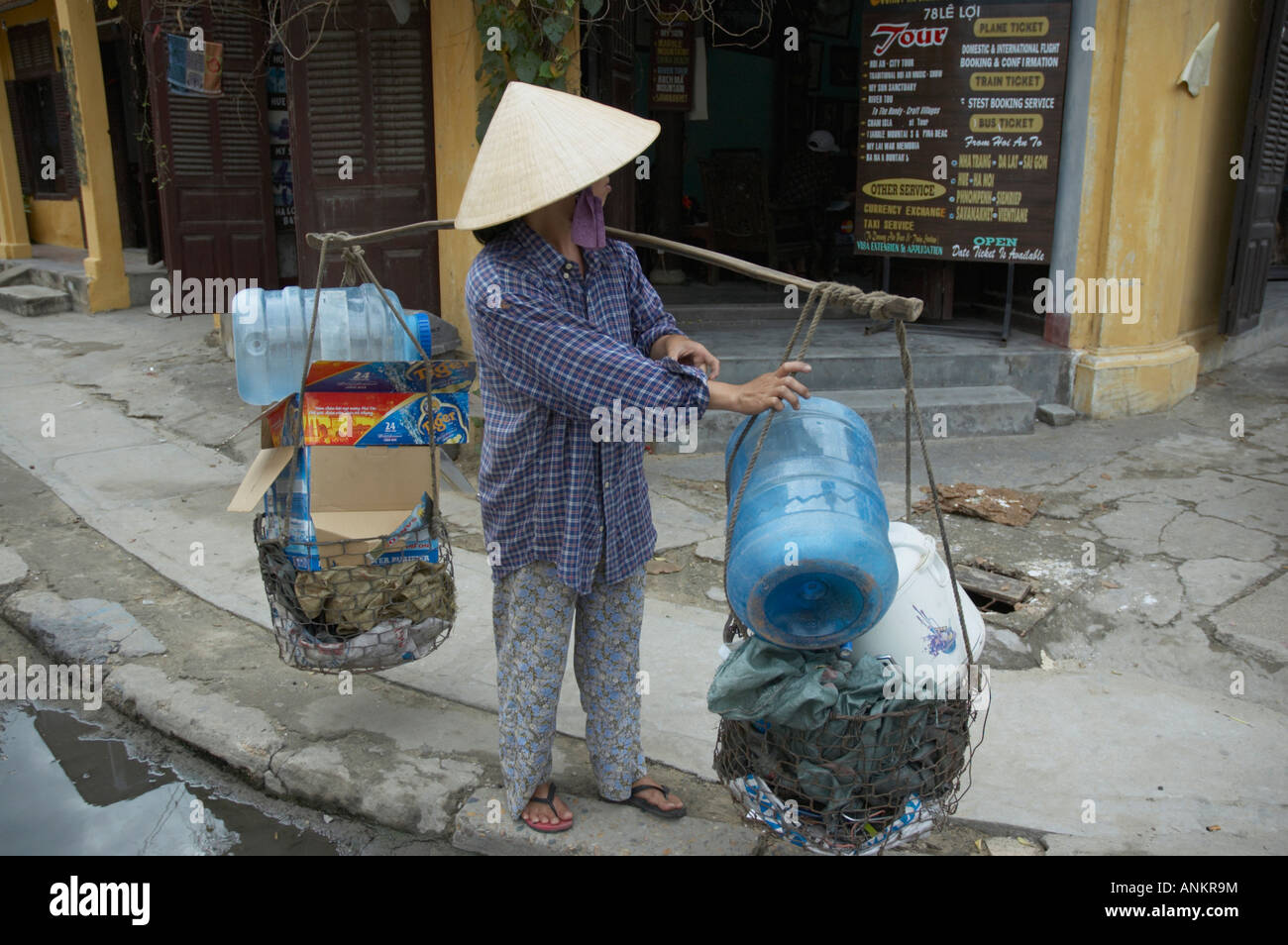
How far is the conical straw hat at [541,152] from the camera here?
2.22 meters

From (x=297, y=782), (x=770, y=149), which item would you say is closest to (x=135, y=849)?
(x=297, y=782)

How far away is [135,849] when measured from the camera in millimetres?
2838

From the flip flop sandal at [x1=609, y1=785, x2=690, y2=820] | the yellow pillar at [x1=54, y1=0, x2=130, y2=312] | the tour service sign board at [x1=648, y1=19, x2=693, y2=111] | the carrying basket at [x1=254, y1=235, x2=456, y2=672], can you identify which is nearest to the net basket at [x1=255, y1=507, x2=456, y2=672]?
the carrying basket at [x1=254, y1=235, x2=456, y2=672]

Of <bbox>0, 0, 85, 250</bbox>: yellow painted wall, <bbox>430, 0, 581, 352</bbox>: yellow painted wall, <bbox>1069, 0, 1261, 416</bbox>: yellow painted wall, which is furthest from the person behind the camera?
<bbox>0, 0, 85, 250</bbox>: yellow painted wall

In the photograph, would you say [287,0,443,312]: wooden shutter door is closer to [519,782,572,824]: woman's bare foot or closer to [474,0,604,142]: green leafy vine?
[474,0,604,142]: green leafy vine

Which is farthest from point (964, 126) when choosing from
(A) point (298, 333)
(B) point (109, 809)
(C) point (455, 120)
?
(B) point (109, 809)

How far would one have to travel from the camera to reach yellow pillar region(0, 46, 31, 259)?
40.8 ft

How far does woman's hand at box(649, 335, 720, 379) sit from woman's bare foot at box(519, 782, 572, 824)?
46.8 inches

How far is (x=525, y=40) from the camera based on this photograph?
548 cm

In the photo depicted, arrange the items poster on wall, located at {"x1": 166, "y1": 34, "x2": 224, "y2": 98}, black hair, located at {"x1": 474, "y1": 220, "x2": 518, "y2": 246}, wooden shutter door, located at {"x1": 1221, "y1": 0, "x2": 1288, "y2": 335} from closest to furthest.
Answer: black hair, located at {"x1": 474, "y1": 220, "x2": 518, "y2": 246}
wooden shutter door, located at {"x1": 1221, "y1": 0, "x2": 1288, "y2": 335}
poster on wall, located at {"x1": 166, "y1": 34, "x2": 224, "y2": 98}

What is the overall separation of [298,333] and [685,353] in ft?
5.45

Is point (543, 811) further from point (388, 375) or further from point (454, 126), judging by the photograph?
point (454, 126)

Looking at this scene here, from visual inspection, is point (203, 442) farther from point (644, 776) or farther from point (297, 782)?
point (644, 776)

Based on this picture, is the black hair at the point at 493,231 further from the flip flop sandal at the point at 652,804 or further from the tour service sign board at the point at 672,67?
the tour service sign board at the point at 672,67
